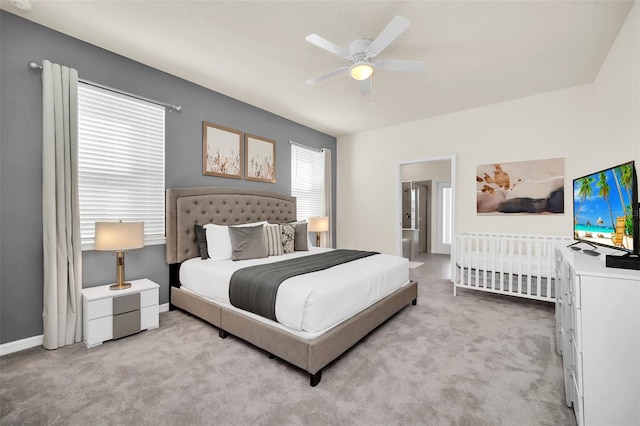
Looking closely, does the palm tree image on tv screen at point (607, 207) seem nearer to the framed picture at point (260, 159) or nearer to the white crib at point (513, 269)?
the white crib at point (513, 269)

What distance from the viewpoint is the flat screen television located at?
143 cm

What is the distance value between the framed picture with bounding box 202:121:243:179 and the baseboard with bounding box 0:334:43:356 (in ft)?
7.11

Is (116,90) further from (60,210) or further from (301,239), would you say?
(301,239)

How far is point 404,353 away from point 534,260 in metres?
2.18

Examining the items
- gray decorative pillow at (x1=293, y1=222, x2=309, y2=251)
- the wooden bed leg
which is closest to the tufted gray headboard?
gray decorative pillow at (x1=293, y1=222, x2=309, y2=251)

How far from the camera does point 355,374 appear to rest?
1.92 metres

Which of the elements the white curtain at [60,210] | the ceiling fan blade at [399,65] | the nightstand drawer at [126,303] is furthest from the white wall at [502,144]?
the white curtain at [60,210]

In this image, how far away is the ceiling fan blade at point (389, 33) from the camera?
189 centimetres

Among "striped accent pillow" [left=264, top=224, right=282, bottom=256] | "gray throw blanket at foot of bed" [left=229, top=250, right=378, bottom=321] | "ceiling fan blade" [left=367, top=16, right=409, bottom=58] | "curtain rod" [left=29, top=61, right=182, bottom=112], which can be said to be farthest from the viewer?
"striped accent pillow" [left=264, top=224, right=282, bottom=256]

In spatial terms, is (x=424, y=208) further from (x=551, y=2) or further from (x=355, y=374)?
(x=355, y=374)

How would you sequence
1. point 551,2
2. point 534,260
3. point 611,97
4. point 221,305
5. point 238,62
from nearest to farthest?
1. point 551,2
2. point 221,305
3. point 611,97
4. point 238,62
5. point 534,260

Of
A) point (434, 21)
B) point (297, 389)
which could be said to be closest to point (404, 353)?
point (297, 389)

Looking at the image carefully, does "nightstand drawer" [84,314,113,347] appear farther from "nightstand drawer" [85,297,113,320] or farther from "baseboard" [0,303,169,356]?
"baseboard" [0,303,169,356]

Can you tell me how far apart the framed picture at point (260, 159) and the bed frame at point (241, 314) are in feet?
0.87
